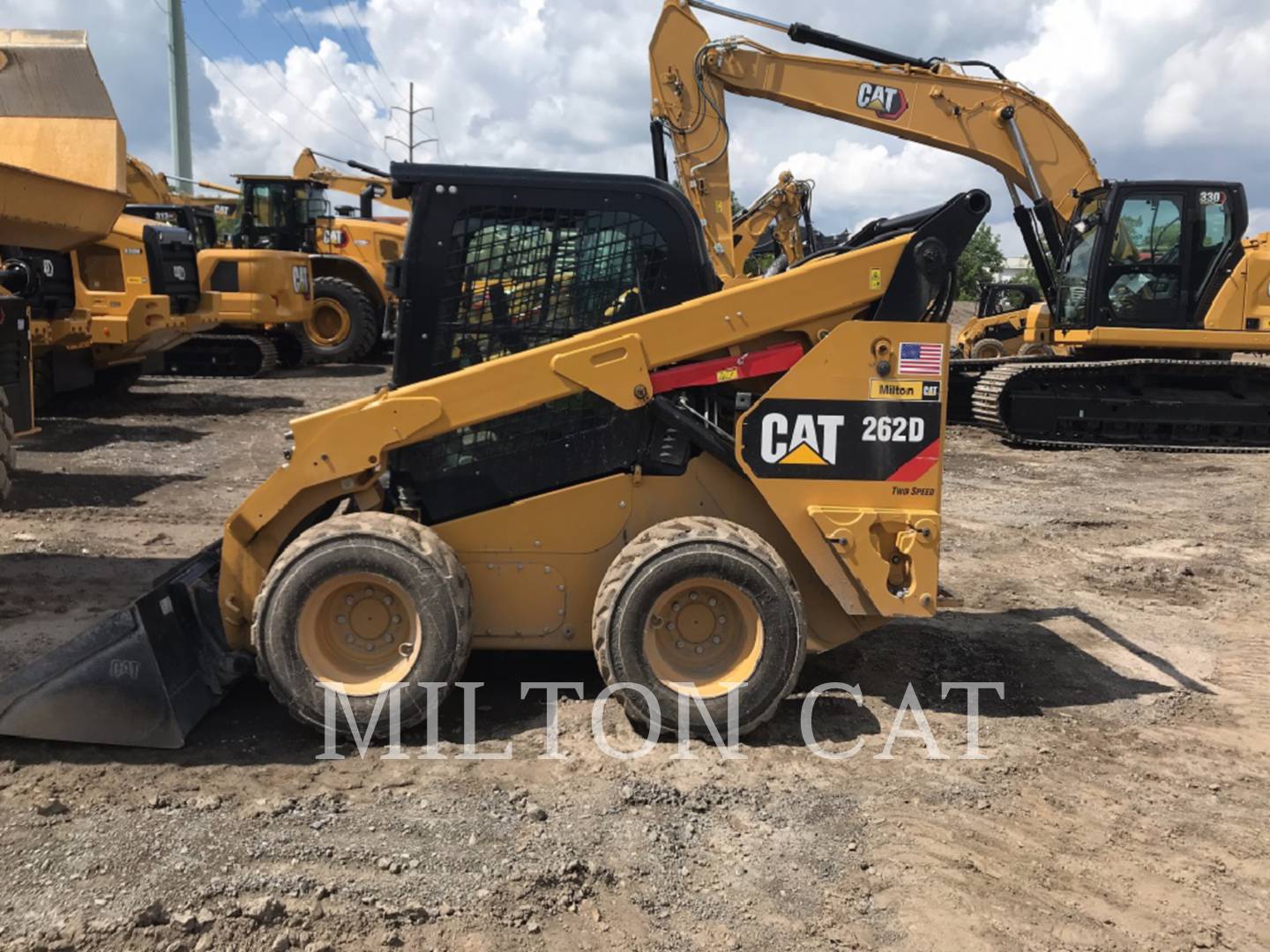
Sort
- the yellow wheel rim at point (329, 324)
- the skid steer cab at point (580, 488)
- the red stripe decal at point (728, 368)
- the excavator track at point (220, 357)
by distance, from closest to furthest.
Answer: the skid steer cab at point (580, 488) → the red stripe decal at point (728, 368) → the excavator track at point (220, 357) → the yellow wheel rim at point (329, 324)

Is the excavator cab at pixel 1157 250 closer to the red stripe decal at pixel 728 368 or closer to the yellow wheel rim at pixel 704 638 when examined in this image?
the red stripe decal at pixel 728 368

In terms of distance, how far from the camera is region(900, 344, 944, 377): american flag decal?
160 inches

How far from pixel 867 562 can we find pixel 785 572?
1.16ft

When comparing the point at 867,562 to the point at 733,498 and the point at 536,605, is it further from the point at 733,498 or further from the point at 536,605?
the point at 536,605

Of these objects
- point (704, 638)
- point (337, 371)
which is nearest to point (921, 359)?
point (704, 638)

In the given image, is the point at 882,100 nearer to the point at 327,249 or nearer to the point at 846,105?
the point at 846,105

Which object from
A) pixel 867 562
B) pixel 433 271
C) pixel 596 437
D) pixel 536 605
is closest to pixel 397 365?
pixel 433 271

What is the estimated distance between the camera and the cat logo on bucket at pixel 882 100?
11.7 metres

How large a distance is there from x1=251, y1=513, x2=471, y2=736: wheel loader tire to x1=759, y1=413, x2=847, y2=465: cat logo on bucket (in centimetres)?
130

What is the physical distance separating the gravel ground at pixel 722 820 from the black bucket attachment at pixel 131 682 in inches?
3.2

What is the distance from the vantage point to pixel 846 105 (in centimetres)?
1173

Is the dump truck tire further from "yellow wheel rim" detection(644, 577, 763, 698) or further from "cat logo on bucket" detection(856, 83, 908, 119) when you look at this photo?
"cat logo on bucket" detection(856, 83, 908, 119)

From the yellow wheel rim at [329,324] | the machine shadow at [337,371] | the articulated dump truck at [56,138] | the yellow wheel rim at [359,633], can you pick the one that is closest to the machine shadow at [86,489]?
the articulated dump truck at [56,138]

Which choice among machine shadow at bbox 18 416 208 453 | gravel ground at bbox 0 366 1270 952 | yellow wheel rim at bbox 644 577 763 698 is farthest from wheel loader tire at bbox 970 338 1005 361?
yellow wheel rim at bbox 644 577 763 698
